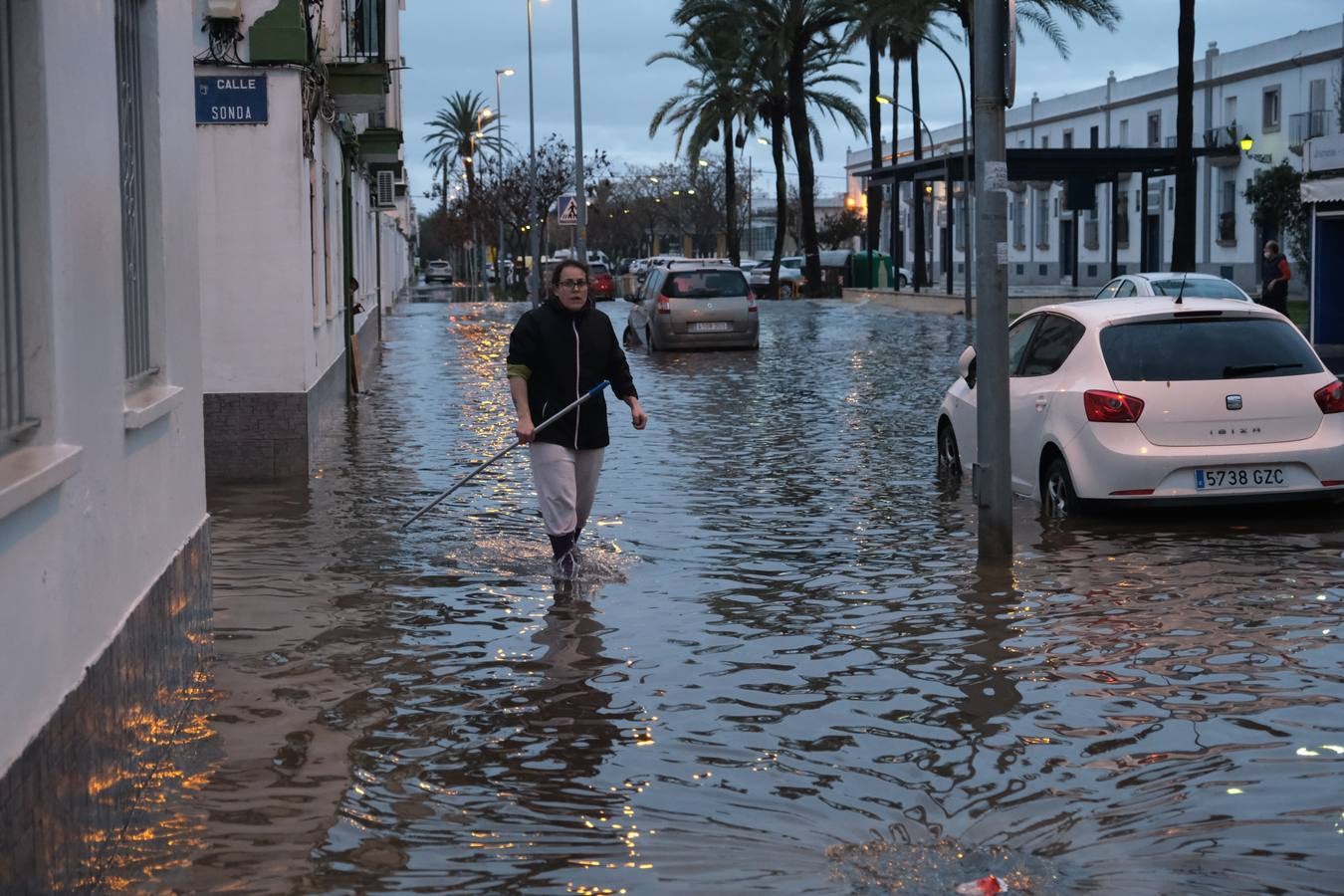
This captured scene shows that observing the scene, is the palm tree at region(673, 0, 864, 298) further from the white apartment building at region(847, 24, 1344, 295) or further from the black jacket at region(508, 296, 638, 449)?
the black jacket at region(508, 296, 638, 449)

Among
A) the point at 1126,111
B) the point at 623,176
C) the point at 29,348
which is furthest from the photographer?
the point at 623,176

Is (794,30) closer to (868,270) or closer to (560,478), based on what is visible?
(868,270)

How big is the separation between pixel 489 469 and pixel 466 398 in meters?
7.75

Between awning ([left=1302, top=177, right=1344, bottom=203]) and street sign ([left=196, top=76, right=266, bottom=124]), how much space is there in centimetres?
1859

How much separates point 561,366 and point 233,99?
5493 millimetres

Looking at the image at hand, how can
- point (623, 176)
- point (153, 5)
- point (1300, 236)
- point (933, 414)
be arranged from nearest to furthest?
point (153, 5)
point (933, 414)
point (1300, 236)
point (623, 176)

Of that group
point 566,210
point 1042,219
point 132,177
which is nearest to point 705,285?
point 566,210

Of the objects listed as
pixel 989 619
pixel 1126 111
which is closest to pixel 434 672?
pixel 989 619

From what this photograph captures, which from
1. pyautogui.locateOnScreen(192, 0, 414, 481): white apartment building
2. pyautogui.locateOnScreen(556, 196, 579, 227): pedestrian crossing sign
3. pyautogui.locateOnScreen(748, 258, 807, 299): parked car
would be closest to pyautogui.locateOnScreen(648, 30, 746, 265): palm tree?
pyautogui.locateOnScreen(748, 258, 807, 299): parked car

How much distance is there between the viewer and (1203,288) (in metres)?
25.2

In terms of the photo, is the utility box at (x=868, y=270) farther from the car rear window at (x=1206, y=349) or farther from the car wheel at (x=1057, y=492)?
the car rear window at (x=1206, y=349)

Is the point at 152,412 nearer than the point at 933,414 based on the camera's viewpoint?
Yes

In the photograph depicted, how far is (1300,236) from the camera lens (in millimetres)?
48438

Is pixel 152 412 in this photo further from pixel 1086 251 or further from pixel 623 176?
pixel 623 176
